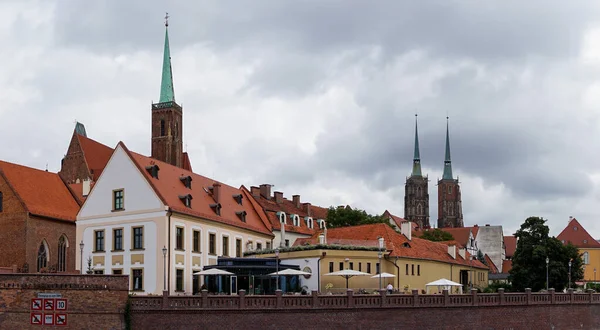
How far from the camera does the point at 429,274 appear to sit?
67.8m

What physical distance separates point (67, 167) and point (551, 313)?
63.8 meters

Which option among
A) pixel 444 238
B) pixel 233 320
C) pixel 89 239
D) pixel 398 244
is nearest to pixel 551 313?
pixel 398 244

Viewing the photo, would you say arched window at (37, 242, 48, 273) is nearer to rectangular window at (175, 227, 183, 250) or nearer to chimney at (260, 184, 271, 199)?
rectangular window at (175, 227, 183, 250)

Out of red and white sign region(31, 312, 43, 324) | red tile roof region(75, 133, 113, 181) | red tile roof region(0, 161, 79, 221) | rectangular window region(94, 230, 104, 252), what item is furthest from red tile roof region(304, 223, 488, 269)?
red tile roof region(75, 133, 113, 181)

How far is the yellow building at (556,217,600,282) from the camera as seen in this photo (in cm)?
11719

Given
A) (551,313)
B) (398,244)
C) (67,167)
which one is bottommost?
(551,313)

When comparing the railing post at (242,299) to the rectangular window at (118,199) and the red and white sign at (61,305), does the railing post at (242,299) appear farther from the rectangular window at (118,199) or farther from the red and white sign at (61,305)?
the rectangular window at (118,199)

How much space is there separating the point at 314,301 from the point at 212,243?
19606mm

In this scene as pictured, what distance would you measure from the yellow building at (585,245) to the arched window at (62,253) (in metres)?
74.6

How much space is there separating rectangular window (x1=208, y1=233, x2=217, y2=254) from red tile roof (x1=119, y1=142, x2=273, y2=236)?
4.19ft

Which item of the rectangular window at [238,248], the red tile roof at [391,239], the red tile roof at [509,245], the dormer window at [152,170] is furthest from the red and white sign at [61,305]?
the red tile roof at [509,245]

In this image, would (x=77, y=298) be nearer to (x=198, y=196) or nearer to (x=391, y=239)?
(x=198, y=196)

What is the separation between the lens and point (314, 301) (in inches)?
1758

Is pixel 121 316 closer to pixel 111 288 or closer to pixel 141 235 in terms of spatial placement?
pixel 111 288
